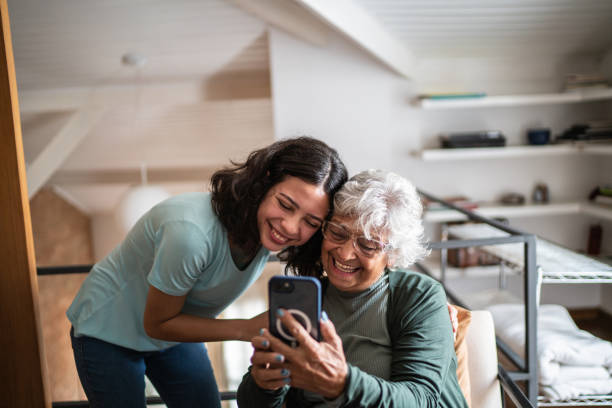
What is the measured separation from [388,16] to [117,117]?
282 centimetres

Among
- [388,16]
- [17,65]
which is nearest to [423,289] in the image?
[388,16]

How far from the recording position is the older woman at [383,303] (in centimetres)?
102

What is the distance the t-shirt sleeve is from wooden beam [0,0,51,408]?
1.42 feet

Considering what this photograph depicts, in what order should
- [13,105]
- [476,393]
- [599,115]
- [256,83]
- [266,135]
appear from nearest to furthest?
[13,105] < [476,393] < [599,115] < [256,83] < [266,135]

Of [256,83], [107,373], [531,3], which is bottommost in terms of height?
[107,373]

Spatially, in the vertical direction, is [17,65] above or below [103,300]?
above

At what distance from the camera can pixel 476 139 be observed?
3555 millimetres

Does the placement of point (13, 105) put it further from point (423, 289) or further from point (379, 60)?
point (379, 60)

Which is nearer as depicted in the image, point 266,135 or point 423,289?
point 423,289

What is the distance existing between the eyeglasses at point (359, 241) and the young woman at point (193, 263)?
0.04m

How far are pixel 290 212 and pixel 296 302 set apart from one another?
26 centimetres

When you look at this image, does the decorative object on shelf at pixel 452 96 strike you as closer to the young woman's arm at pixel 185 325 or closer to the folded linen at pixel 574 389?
the folded linen at pixel 574 389

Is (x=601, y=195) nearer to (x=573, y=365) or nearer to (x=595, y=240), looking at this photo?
(x=595, y=240)

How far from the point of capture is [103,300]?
1209 mm
